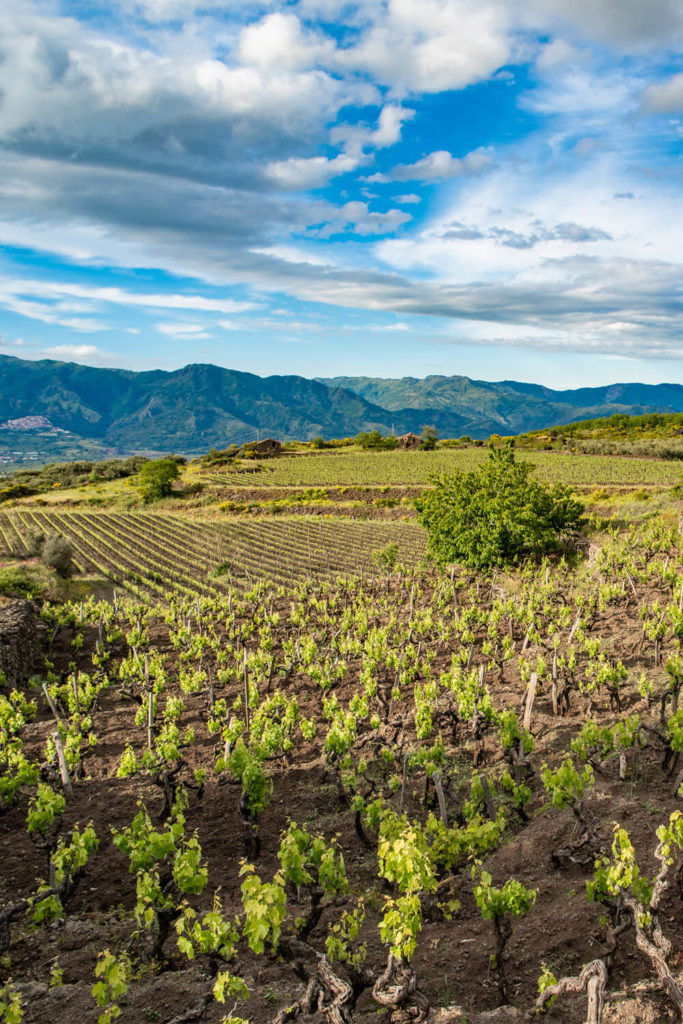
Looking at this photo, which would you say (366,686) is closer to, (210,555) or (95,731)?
(95,731)

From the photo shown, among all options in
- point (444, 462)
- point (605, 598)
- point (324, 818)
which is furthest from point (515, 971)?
point (444, 462)

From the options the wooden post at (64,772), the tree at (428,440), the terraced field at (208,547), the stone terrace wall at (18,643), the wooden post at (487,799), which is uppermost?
the tree at (428,440)

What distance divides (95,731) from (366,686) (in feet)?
22.9

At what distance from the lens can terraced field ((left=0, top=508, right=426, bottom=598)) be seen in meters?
44.7

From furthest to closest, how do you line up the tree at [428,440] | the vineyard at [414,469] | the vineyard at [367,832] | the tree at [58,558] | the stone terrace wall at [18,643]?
1. the tree at [428,440]
2. the vineyard at [414,469]
3. the tree at [58,558]
4. the stone terrace wall at [18,643]
5. the vineyard at [367,832]

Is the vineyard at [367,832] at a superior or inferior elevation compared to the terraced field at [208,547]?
superior

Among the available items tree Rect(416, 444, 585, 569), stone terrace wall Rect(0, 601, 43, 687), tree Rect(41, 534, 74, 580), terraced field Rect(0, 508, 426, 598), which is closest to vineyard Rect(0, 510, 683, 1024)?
stone terrace wall Rect(0, 601, 43, 687)

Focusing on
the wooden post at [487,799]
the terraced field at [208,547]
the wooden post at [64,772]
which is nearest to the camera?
the wooden post at [487,799]

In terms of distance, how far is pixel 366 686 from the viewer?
1495 centimetres

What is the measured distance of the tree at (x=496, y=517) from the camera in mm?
28844

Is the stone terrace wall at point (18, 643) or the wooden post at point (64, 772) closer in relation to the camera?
the wooden post at point (64, 772)

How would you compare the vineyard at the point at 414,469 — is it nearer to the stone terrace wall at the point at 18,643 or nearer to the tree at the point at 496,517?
the tree at the point at 496,517

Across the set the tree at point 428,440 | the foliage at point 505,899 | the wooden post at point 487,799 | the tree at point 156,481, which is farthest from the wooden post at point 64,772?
the tree at point 428,440

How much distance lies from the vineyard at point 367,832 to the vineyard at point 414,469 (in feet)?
179
